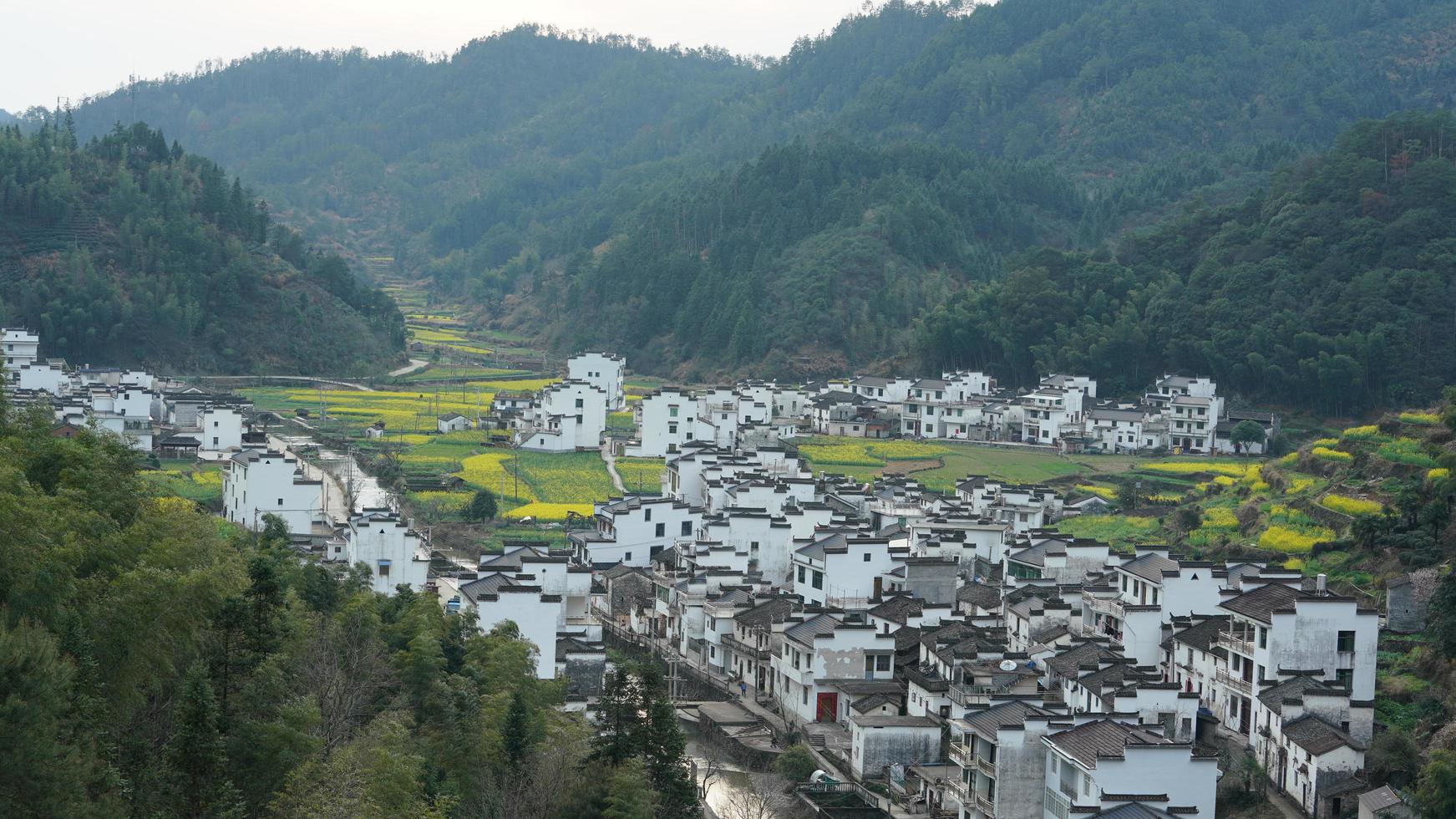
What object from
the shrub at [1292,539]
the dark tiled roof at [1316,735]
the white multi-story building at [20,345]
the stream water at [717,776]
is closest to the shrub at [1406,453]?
the shrub at [1292,539]

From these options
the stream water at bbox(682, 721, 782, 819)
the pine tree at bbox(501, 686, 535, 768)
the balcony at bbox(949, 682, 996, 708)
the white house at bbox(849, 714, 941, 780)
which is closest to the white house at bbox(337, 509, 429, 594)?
the stream water at bbox(682, 721, 782, 819)

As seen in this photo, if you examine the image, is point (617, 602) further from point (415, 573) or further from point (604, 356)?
point (604, 356)

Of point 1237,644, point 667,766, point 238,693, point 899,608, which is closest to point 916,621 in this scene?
point 899,608

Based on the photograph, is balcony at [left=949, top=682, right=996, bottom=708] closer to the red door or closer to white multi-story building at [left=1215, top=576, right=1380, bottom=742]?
the red door

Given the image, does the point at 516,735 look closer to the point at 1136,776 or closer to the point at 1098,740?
the point at 1098,740

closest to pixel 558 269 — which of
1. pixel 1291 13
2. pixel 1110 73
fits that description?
pixel 1110 73
